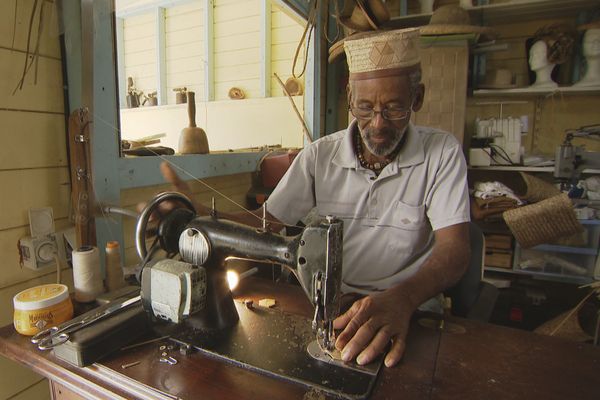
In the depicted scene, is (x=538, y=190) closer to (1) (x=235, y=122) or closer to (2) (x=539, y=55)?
(2) (x=539, y=55)

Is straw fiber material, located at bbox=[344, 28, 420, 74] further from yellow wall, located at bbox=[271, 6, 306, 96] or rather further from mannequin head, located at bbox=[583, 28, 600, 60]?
yellow wall, located at bbox=[271, 6, 306, 96]

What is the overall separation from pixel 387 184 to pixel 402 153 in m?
0.13

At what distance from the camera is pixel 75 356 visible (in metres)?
0.70

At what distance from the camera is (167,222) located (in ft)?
2.89

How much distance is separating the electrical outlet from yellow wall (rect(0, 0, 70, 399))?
0.06 ft

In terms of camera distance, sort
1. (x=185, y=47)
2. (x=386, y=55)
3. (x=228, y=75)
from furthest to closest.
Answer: (x=185, y=47)
(x=228, y=75)
(x=386, y=55)

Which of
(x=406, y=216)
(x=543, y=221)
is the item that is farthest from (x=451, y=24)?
(x=406, y=216)

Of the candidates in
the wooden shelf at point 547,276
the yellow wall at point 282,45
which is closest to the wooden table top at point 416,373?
the wooden shelf at point 547,276

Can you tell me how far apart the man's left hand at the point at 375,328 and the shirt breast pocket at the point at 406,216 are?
0.49 metres

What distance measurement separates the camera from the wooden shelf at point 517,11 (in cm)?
241

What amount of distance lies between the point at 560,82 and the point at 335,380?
2.93 meters

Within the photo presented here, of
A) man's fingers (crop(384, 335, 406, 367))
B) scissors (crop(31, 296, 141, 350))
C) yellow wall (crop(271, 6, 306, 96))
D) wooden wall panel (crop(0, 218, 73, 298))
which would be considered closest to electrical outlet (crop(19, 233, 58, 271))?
wooden wall panel (crop(0, 218, 73, 298))

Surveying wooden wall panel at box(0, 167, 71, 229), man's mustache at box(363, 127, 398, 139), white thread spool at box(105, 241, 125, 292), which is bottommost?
white thread spool at box(105, 241, 125, 292)

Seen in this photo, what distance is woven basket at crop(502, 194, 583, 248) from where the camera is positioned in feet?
6.93
